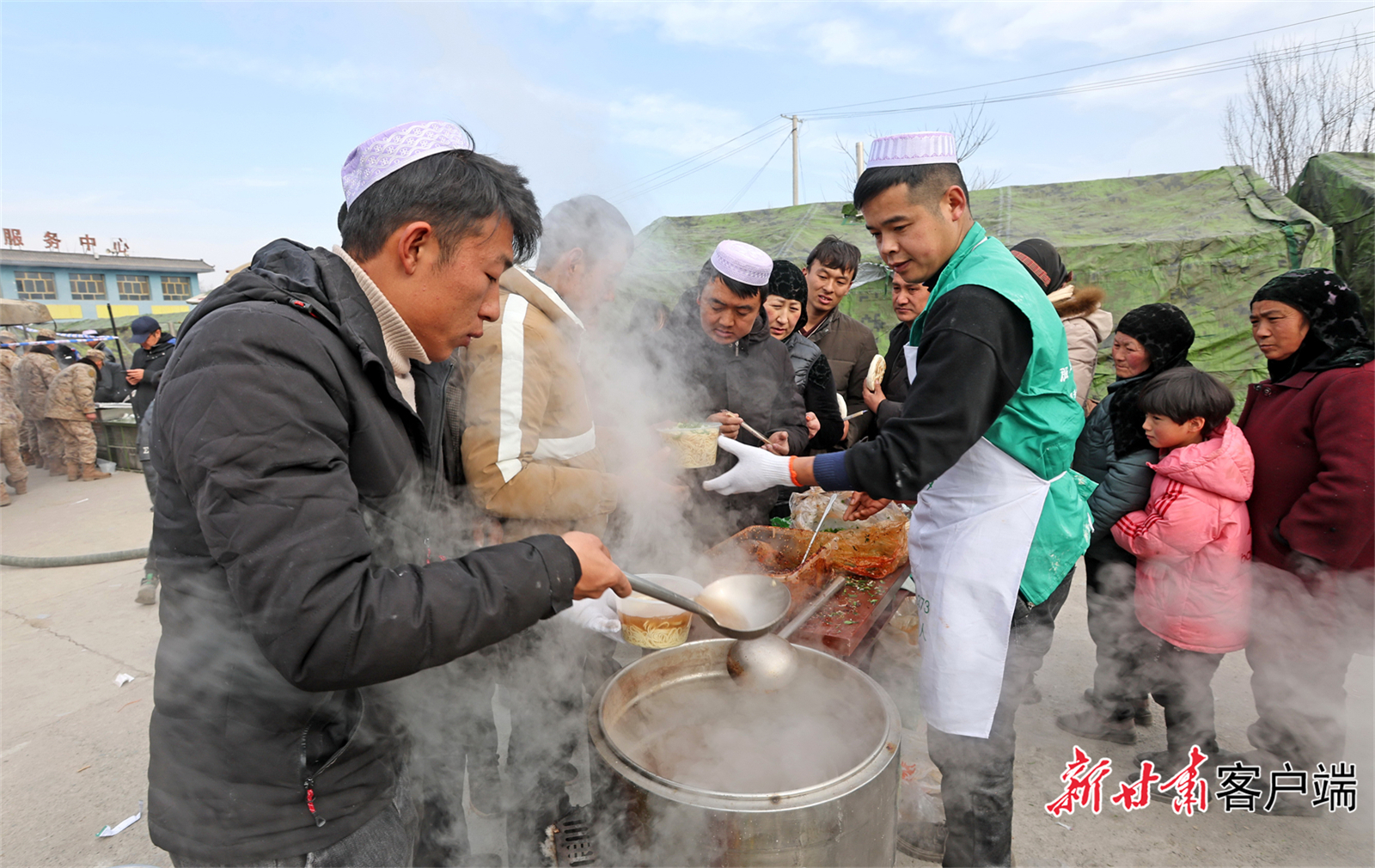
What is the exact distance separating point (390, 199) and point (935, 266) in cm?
163

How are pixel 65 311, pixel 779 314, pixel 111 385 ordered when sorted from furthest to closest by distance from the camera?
pixel 65 311 < pixel 111 385 < pixel 779 314

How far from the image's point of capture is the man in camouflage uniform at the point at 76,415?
9.29 m

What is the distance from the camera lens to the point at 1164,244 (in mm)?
7059

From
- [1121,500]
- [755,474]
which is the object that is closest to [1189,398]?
[1121,500]

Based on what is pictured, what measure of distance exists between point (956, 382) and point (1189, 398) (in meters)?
1.99

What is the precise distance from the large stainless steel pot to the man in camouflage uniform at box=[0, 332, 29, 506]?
11.0 meters

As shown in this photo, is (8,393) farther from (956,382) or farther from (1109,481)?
(1109,481)

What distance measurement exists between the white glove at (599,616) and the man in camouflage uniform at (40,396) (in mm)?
11556

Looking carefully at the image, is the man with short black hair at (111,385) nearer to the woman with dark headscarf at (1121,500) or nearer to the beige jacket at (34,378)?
the beige jacket at (34,378)

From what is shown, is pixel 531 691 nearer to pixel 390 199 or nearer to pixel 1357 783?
pixel 390 199

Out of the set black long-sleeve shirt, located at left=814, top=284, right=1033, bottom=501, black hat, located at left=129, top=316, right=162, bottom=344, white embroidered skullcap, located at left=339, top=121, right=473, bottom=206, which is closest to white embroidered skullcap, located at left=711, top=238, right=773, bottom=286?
black long-sleeve shirt, located at left=814, top=284, right=1033, bottom=501

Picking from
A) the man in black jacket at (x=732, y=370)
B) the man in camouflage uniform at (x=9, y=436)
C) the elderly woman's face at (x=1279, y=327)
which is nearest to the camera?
the elderly woman's face at (x=1279, y=327)

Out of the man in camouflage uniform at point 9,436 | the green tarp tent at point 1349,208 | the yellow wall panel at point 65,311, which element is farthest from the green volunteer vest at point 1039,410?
the yellow wall panel at point 65,311

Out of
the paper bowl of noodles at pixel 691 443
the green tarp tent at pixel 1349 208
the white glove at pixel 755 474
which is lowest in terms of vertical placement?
the white glove at pixel 755 474
